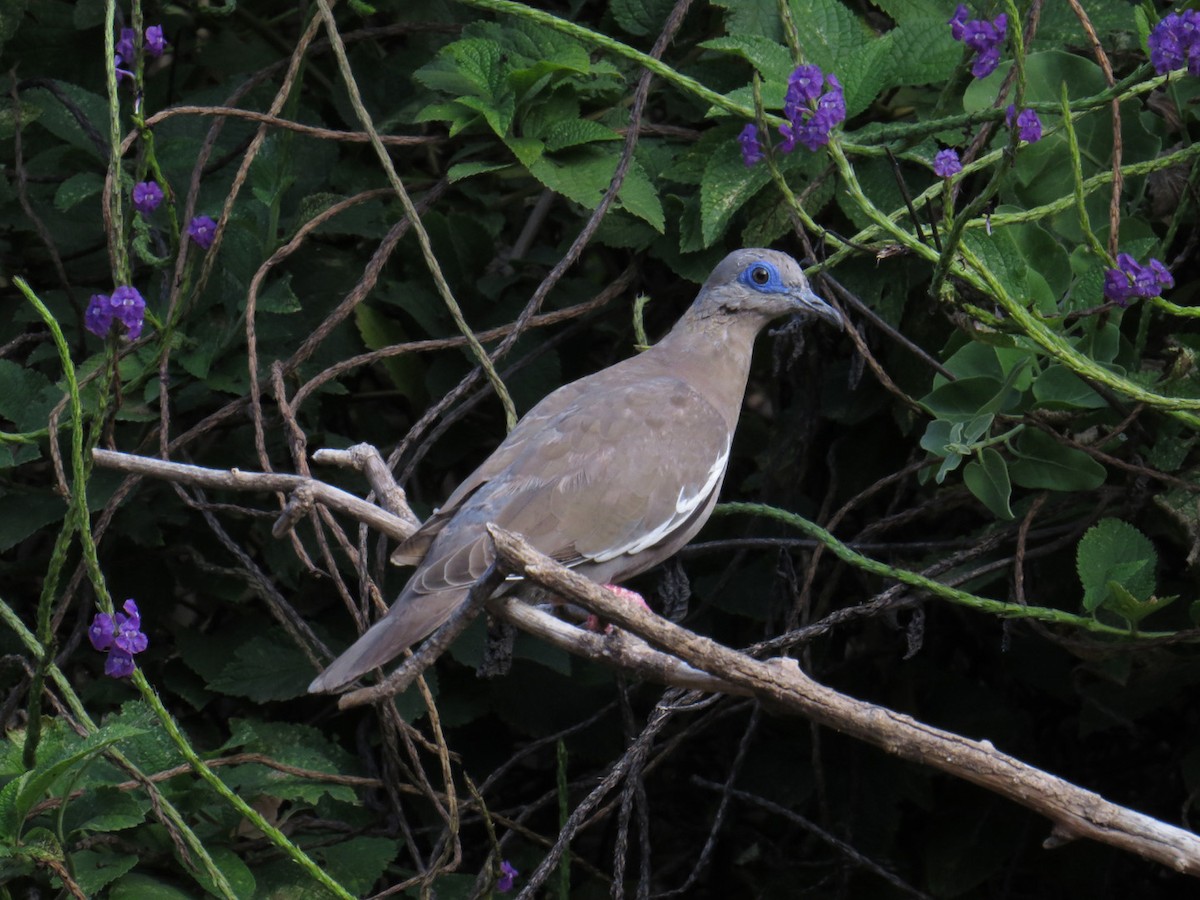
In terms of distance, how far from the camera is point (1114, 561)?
274 centimetres

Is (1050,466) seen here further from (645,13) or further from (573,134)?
(645,13)

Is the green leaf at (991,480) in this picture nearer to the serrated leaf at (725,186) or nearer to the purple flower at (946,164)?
the purple flower at (946,164)

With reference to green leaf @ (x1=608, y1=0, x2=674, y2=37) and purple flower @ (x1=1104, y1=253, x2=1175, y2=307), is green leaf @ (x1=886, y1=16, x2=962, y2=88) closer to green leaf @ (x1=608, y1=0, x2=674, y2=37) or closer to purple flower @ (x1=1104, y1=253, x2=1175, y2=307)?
green leaf @ (x1=608, y1=0, x2=674, y2=37)

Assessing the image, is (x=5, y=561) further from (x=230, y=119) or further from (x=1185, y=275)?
(x=1185, y=275)

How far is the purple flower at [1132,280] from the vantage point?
2512 millimetres

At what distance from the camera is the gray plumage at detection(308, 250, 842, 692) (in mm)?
2838

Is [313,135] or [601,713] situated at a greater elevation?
[313,135]

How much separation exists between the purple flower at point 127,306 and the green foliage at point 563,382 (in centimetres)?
20

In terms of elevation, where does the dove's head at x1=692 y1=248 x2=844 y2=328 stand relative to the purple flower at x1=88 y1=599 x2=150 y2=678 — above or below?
above

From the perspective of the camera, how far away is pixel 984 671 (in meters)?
3.89

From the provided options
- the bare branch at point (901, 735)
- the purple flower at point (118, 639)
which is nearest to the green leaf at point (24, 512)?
the purple flower at point (118, 639)

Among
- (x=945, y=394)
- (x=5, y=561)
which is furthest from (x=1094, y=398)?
(x=5, y=561)

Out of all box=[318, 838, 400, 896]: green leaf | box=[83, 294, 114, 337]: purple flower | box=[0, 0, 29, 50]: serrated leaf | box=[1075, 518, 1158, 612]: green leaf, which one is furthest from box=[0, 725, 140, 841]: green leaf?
box=[0, 0, 29, 50]: serrated leaf

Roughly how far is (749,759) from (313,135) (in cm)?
201
